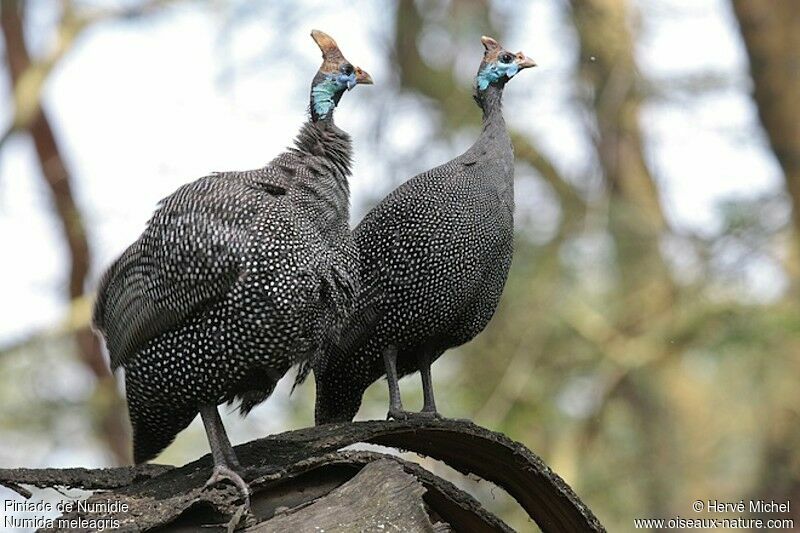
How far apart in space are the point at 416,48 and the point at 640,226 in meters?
2.04

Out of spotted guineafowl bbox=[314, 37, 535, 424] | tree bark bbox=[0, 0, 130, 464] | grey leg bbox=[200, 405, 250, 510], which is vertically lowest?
grey leg bbox=[200, 405, 250, 510]

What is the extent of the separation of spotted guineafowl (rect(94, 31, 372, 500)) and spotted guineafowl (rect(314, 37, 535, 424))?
1.52 feet

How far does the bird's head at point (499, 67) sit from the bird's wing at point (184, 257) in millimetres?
1383

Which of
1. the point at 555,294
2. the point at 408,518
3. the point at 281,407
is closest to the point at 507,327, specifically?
the point at 555,294

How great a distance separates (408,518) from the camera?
9.70 feet

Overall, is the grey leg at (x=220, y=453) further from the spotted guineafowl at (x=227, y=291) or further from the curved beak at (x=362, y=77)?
the curved beak at (x=362, y=77)

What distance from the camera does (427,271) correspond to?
4.14m

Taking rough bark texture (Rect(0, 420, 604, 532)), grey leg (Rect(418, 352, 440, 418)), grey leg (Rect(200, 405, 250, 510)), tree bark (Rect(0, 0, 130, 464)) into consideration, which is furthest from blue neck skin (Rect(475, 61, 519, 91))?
tree bark (Rect(0, 0, 130, 464))

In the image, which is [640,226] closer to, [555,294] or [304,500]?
[555,294]

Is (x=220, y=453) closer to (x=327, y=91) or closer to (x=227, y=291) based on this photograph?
(x=227, y=291)

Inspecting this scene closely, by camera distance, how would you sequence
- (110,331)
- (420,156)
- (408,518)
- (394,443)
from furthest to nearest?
(420,156) < (110,331) < (394,443) < (408,518)

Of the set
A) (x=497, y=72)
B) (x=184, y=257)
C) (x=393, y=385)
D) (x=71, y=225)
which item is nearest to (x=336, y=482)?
(x=184, y=257)

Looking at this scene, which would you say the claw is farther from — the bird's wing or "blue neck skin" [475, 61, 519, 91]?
"blue neck skin" [475, 61, 519, 91]

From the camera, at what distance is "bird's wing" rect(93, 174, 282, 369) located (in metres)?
3.41
